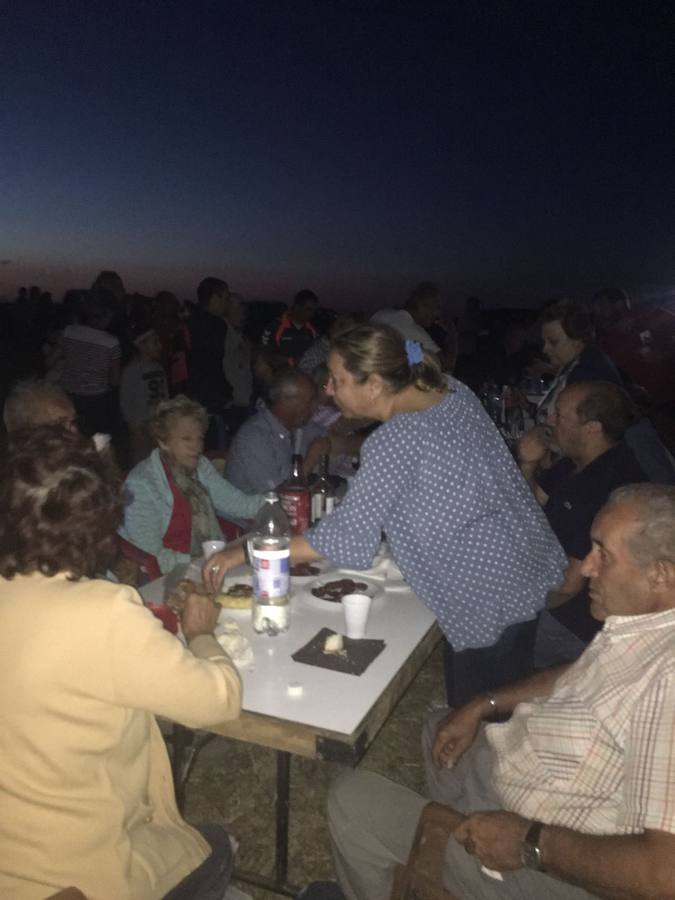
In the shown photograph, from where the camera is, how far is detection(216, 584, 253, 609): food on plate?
2.25m

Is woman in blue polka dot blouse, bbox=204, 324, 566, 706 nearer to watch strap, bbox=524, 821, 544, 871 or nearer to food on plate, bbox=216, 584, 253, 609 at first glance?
food on plate, bbox=216, 584, 253, 609

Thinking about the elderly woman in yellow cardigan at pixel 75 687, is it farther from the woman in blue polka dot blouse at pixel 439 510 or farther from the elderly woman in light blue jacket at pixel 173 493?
the elderly woman in light blue jacket at pixel 173 493

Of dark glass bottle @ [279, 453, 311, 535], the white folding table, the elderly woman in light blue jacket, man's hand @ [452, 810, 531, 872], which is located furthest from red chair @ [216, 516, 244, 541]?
man's hand @ [452, 810, 531, 872]

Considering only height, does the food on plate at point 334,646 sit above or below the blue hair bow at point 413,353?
below

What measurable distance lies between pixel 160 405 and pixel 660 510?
91.7 inches

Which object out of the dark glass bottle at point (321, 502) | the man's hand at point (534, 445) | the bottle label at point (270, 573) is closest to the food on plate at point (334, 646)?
the bottle label at point (270, 573)

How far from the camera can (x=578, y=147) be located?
40.0ft

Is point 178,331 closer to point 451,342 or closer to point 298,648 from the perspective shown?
point 451,342

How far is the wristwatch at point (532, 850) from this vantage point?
4.63 ft

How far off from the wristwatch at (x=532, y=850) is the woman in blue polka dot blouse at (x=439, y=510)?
807 millimetres

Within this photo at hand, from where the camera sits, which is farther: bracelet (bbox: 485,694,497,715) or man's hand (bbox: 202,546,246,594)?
man's hand (bbox: 202,546,246,594)

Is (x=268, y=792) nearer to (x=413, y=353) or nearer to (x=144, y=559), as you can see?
(x=144, y=559)

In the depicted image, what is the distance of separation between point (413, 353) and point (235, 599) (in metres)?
1.01

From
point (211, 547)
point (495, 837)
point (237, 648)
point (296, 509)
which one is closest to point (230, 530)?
point (296, 509)
